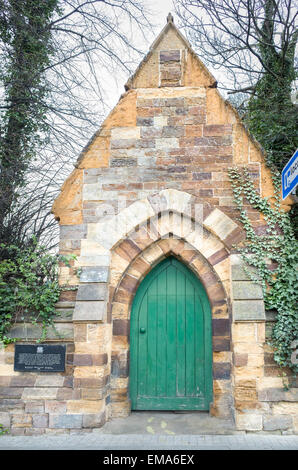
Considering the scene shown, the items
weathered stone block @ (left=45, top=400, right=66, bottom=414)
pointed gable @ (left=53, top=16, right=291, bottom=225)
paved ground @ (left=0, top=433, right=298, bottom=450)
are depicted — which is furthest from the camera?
pointed gable @ (left=53, top=16, right=291, bottom=225)

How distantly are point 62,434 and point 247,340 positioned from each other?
271 centimetres

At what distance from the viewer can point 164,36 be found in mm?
6363

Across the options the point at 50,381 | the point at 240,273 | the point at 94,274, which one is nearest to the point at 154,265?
the point at 94,274

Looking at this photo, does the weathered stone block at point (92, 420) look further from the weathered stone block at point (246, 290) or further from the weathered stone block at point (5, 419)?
the weathered stone block at point (246, 290)

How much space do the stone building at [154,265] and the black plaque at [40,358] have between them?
0.37 feet

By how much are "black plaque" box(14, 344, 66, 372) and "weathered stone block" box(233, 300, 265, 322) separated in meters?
2.40

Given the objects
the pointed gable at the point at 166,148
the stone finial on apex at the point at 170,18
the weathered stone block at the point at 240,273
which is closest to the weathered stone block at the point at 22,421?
the pointed gable at the point at 166,148

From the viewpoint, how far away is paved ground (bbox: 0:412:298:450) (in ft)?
15.3

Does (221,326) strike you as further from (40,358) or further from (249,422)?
(40,358)

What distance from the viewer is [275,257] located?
5586 millimetres

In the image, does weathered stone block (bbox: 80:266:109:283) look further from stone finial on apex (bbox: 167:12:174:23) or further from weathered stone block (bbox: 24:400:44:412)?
stone finial on apex (bbox: 167:12:174:23)

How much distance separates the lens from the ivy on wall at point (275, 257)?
529cm

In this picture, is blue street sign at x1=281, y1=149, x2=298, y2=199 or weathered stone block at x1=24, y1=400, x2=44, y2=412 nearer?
blue street sign at x1=281, y1=149, x2=298, y2=199

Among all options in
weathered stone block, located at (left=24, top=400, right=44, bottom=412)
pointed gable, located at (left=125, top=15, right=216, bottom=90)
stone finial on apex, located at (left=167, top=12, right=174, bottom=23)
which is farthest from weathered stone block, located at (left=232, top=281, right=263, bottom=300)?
stone finial on apex, located at (left=167, top=12, right=174, bottom=23)
